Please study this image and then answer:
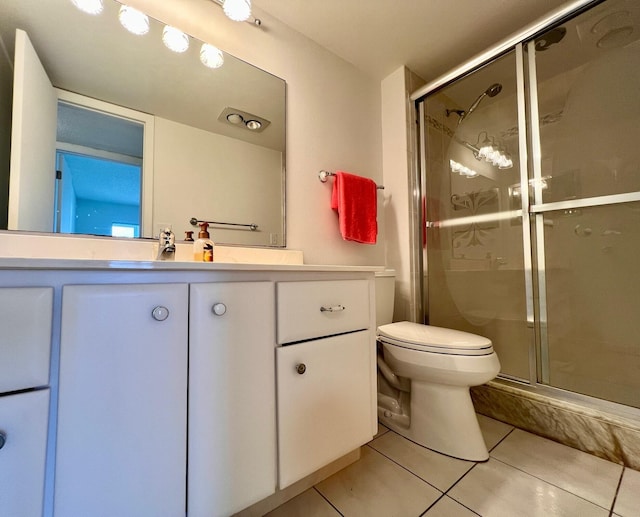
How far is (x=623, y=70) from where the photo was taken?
4.33 ft

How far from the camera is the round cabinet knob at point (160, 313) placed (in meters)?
0.54

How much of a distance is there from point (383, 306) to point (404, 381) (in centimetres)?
37

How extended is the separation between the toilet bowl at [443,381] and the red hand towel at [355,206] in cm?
56

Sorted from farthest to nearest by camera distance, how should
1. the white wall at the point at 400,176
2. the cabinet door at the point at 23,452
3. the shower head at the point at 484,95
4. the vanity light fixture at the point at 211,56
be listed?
the white wall at the point at 400,176 → the shower head at the point at 484,95 → the vanity light fixture at the point at 211,56 → the cabinet door at the point at 23,452

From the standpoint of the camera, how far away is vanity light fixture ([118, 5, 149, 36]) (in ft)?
3.18

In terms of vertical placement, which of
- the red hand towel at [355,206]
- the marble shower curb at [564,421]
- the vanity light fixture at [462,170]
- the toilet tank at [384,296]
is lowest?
the marble shower curb at [564,421]

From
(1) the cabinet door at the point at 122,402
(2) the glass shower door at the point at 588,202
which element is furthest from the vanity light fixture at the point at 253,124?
(2) the glass shower door at the point at 588,202

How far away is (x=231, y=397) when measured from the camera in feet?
2.03

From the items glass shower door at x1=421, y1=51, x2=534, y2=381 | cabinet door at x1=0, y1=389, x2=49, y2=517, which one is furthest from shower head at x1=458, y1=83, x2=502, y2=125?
cabinet door at x1=0, y1=389, x2=49, y2=517

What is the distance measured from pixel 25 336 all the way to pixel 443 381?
1179mm

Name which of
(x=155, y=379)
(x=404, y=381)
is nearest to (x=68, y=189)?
(x=155, y=379)

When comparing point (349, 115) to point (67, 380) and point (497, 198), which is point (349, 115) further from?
point (67, 380)

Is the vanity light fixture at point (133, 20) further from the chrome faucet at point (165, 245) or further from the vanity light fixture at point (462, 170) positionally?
the vanity light fixture at point (462, 170)

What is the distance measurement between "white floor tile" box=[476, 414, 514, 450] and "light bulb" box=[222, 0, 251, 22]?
207cm
